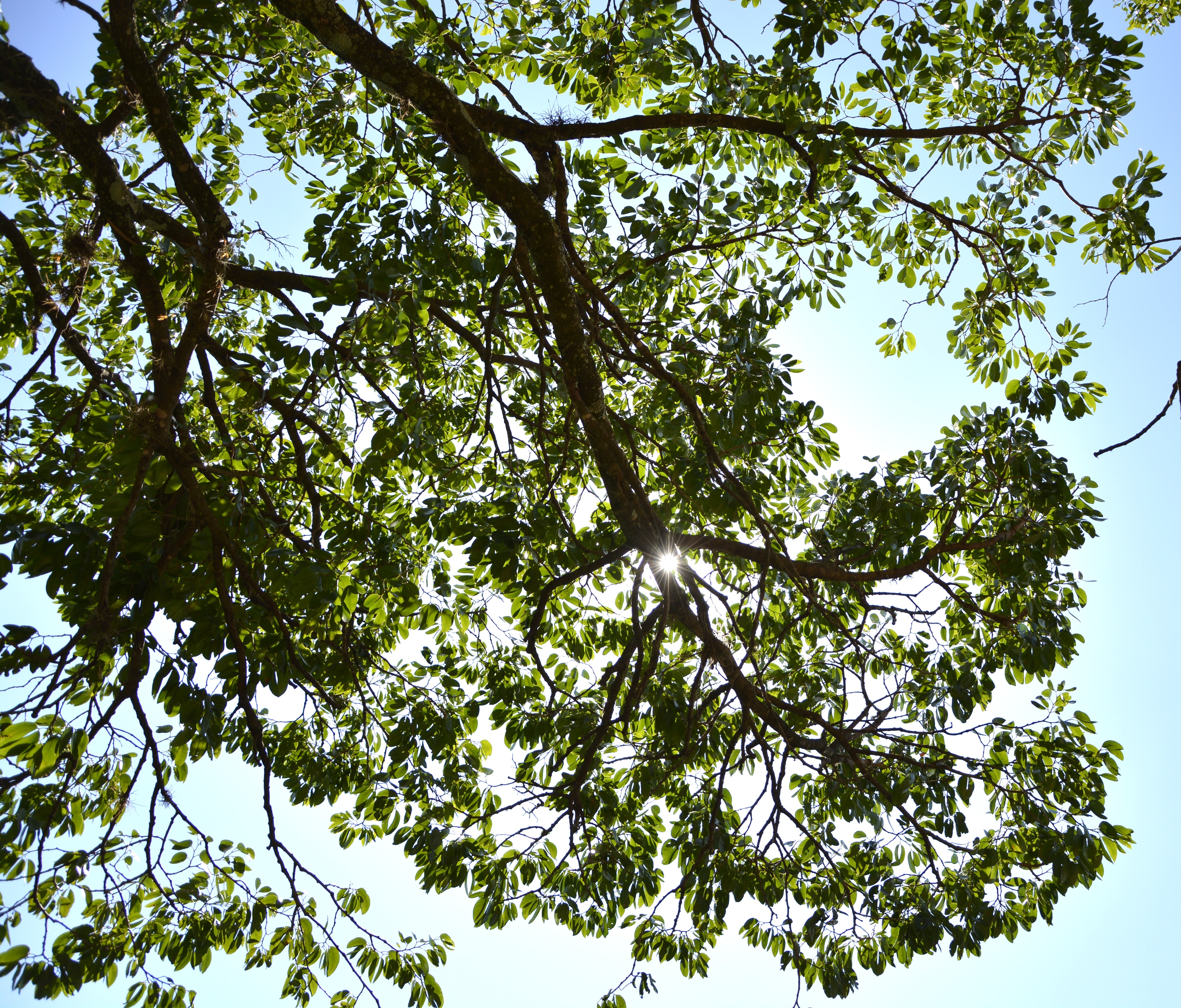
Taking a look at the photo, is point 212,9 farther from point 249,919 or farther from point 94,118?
point 249,919

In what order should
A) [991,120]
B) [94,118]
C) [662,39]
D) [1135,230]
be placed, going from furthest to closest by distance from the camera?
[94,118] → [991,120] → [1135,230] → [662,39]

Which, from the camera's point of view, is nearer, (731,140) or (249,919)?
(249,919)

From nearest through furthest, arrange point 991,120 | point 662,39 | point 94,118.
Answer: point 662,39 < point 991,120 < point 94,118

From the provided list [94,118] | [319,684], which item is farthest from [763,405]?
[94,118]

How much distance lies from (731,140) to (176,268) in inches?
126

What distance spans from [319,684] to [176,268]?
7.93 feet

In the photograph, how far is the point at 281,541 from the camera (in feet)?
15.8

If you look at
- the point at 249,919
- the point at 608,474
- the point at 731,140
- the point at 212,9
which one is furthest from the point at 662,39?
the point at 249,919

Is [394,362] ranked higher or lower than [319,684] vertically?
higher

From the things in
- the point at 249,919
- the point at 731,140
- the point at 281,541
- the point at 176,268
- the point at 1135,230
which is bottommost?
the point at 249,919

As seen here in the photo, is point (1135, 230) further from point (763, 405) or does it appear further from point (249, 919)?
point (249, 919)

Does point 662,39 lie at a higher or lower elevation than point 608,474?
higher

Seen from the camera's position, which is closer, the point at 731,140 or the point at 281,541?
the point at 731,140

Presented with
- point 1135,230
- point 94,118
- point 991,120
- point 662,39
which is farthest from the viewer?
point 94,118
